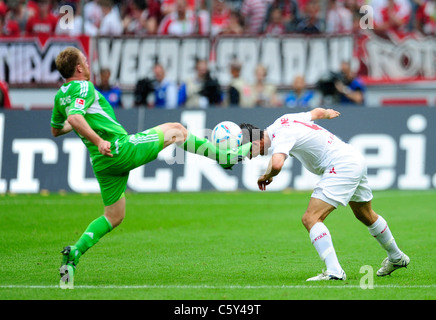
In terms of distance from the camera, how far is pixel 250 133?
8.02 meters

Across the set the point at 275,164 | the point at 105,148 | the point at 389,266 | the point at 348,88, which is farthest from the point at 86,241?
the point at 348,88

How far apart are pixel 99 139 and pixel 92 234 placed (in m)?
1.01

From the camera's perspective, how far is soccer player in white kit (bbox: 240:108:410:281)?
24.6ft

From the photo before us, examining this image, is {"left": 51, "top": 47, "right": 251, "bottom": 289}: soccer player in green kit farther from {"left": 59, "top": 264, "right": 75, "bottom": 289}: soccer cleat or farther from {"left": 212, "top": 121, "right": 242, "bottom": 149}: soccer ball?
{"left": 212, "top": 121, "right": 242, "bottom": 149}: soccer ball

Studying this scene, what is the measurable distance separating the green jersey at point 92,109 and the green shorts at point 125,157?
0.26 ft

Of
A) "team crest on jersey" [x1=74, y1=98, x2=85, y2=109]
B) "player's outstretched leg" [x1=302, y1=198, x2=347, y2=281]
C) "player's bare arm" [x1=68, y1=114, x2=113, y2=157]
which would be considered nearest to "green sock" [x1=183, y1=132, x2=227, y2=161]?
"player's bare arm" [x1=68, y1=114, x2=113, y2=157]

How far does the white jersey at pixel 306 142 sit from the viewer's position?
749cm

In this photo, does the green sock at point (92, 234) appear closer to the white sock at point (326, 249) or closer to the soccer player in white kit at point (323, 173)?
the soccer player in white kit at point (323, 173)

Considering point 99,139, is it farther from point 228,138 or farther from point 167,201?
point 167,201

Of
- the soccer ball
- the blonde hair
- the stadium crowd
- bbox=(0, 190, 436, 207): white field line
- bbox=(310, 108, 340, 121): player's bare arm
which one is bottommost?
bbox=(0, 190, 436, 207): white field line

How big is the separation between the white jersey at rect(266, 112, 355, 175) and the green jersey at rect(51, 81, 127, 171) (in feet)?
5.22

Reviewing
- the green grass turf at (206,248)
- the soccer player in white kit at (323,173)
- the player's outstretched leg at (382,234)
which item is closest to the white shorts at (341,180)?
the soccer player in white kit at (323,173)
